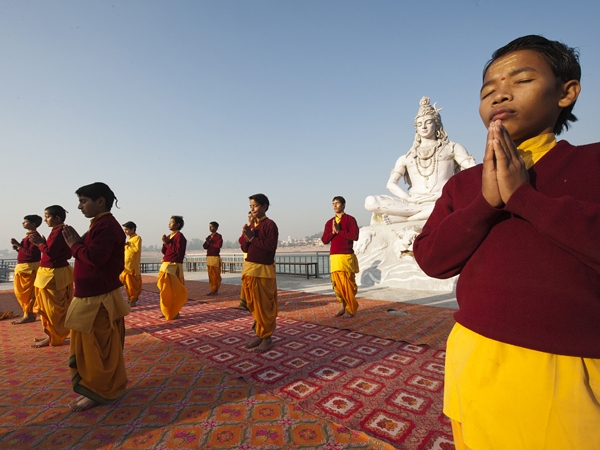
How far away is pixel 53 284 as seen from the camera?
3604 mm

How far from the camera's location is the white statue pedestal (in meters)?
7.09

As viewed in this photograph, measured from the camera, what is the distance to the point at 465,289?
2.74 ft

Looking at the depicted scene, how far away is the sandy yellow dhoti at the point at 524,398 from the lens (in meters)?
0.66

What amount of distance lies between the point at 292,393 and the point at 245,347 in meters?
1.21

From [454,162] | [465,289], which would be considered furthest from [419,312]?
[454,162]

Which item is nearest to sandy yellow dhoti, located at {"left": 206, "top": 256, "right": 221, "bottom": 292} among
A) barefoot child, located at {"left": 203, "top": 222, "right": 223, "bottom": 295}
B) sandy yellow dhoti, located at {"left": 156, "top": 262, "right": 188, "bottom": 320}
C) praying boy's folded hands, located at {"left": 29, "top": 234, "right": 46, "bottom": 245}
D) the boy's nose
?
barefoot child, located at {"left": 203, "top": 222, "right": 223, "bottom": 295}

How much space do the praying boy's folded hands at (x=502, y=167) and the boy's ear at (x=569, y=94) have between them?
→ 322 mm

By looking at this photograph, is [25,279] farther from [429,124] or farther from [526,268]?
[429,124]

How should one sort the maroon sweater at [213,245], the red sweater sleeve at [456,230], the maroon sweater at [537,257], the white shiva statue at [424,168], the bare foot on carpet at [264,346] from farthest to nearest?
the white shiva statue at [424,168] < the maroon sweater at [213,245] < the bare foot on carpet at [264,346] < the red sweater sleeve at [456,230] < the maroon sweater at [537,257]

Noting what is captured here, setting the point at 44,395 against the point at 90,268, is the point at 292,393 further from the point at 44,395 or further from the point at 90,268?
the point at 44,395

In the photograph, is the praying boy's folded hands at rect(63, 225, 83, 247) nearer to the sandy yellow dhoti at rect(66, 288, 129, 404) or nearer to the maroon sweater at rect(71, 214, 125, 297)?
the maroon sweater at rect(71, 214, 125, 297)

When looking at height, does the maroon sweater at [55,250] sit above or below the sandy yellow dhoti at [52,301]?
above

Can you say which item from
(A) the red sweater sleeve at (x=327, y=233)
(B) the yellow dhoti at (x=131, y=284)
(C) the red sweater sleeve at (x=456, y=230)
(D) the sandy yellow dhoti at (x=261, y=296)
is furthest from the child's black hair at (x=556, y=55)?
(B) the yellow dhoti at (x=131, y=284)

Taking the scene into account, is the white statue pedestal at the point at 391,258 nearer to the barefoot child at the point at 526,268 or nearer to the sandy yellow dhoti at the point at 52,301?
the sandy yellow dhoti at the point at 52,301
